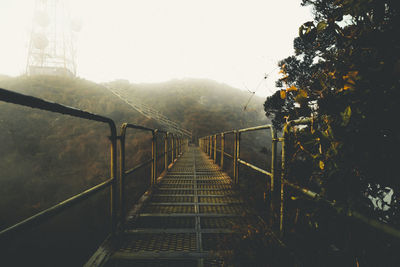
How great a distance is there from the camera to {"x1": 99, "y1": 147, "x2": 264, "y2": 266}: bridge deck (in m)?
1.63

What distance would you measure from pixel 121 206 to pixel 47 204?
71.3 feet

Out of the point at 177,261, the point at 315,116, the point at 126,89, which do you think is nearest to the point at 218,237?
the point at 177,261

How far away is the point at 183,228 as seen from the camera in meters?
2.17

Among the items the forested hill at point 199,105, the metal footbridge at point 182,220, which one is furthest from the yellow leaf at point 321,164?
the forested hill at point 199,105

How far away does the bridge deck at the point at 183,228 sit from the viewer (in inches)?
64.1

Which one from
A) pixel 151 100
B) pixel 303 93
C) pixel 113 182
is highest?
pixel 151 100

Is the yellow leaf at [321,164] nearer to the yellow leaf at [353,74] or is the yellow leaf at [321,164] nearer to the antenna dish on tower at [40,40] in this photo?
the yellow leaf at [353,74]

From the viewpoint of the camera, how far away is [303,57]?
37.1ft

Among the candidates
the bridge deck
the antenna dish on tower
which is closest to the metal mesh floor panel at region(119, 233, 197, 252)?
the bridge deck

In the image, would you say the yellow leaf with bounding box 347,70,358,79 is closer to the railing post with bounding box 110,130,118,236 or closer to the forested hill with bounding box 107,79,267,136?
the railing post with bounding box 110,130,118,236

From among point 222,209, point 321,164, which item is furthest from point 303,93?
point 222,209

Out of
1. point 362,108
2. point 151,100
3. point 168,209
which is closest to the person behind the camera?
point 362,108

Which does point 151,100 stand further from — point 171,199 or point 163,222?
point 163,222

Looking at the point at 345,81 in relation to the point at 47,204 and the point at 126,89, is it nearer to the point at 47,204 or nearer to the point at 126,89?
the point at 47,204
